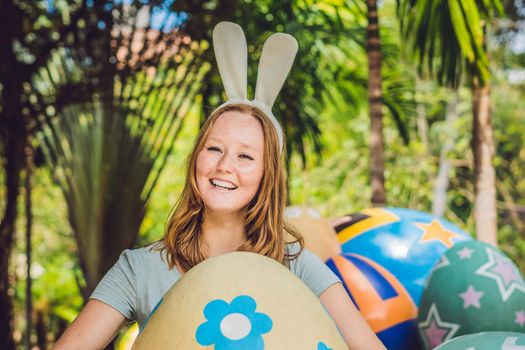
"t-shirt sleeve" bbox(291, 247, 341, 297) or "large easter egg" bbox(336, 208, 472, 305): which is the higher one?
"t-shirt sleeve" bbox(291, 247, 341, 297)

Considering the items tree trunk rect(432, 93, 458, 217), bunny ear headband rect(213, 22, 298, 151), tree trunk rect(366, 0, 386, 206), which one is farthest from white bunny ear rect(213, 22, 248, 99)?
tree trunk rect(432, 93, 458, 217)

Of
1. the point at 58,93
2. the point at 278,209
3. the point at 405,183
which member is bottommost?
the point at 405,183

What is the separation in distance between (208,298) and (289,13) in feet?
12.1

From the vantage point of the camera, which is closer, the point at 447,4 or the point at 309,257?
the point at 309,257

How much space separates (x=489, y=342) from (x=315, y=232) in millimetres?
1878

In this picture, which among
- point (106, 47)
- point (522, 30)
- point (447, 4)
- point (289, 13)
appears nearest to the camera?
point (106, 47)

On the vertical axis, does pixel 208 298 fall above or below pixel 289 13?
below

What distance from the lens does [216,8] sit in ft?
12.9

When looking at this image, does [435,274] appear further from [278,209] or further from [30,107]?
[30,107]

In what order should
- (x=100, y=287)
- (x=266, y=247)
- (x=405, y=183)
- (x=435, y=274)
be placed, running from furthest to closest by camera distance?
(x=405, y=183), (x=435, y=274), (x=266, y=247), (x=100, y=287)

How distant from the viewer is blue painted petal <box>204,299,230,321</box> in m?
1.09

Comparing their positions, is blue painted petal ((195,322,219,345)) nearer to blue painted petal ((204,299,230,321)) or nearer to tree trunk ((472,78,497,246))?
blue painted petal ((204,299,230,321))

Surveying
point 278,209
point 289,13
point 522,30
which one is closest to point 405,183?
point 522,30

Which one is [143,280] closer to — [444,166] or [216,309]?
[216,309]
